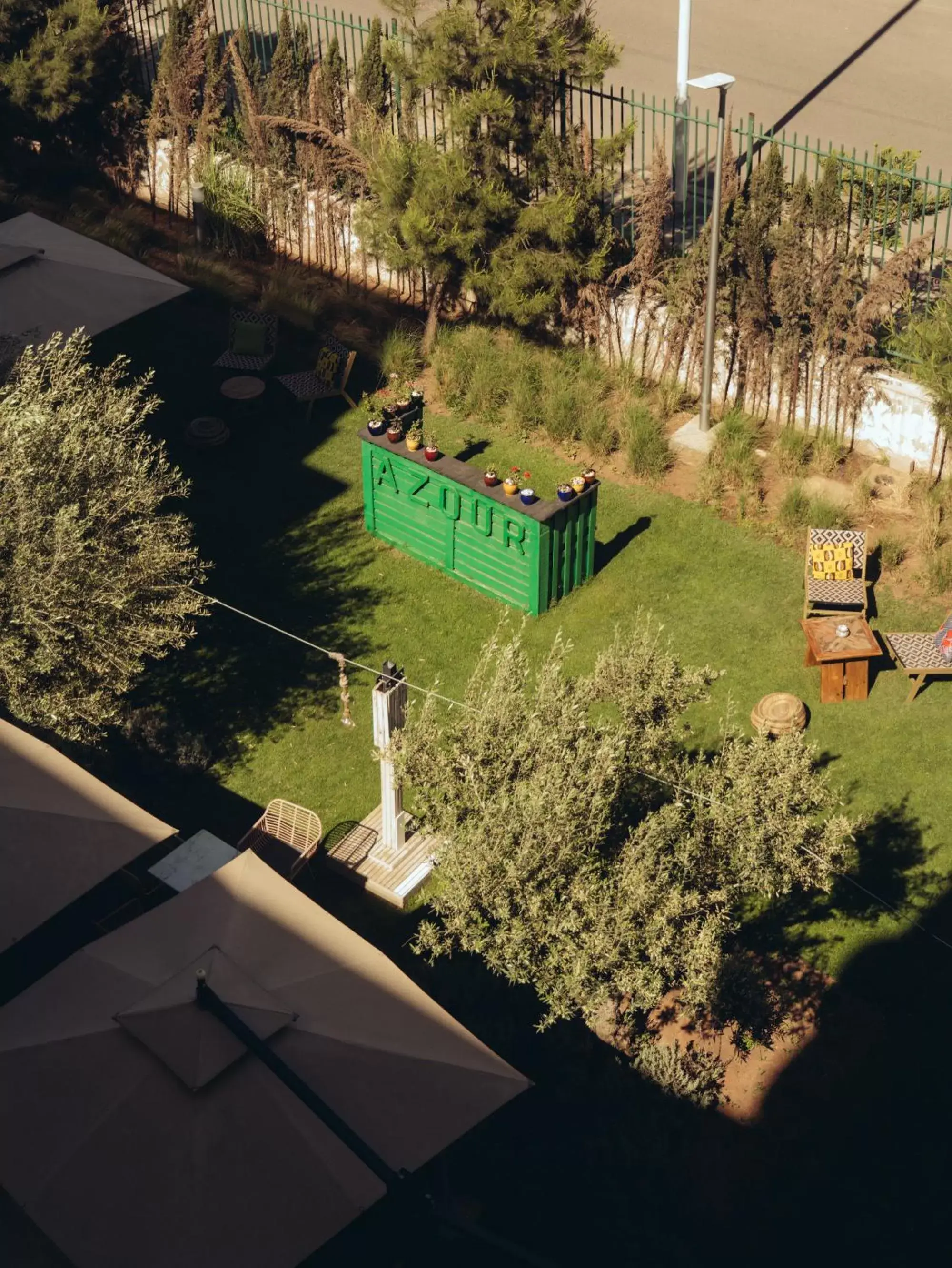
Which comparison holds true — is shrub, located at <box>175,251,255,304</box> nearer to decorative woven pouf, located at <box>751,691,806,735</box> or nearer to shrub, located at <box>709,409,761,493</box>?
shrub, located at <box>709,409,761,493</box>

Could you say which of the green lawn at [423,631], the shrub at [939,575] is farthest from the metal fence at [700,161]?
the green lawn at [423,631]

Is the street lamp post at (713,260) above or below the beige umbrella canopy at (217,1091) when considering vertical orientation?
above

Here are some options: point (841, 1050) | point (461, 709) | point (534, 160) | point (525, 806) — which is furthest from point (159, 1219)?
point (534, 160)

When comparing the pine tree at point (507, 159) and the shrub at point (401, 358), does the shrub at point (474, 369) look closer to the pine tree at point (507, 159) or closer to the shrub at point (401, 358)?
the shrub at point (401, 358)

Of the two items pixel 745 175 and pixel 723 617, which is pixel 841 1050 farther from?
pixel 745 175

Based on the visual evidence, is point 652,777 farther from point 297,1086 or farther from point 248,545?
point 248,545

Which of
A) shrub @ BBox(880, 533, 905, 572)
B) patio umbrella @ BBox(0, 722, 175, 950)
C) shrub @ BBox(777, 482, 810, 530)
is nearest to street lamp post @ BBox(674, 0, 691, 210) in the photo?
shrub @ BBox(777, 482, 810, 530)
